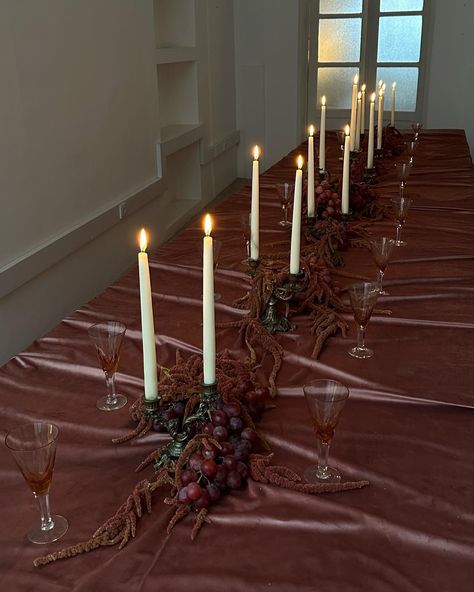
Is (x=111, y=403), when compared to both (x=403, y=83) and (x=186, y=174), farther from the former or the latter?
(x=403, y=83)

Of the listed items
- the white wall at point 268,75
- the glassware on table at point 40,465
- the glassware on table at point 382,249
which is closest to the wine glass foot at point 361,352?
the glassware on table at point 382,249

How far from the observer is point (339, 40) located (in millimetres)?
5426

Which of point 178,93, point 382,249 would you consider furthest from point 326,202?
point 178,93

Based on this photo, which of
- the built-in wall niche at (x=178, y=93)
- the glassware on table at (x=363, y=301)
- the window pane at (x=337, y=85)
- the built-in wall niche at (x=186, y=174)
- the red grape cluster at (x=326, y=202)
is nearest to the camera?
the glassware on table at (x=363, y=301)

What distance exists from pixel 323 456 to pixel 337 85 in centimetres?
513

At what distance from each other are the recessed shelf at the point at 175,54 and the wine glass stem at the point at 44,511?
3403 millimetres

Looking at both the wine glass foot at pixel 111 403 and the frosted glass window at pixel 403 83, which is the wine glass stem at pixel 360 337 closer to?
the wine glass foot at pixel 111 403

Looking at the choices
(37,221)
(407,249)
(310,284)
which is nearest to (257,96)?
(37,221)

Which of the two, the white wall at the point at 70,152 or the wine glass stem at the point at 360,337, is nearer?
the wine glass stem at the point at 360,337

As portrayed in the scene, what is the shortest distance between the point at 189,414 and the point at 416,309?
0.77m

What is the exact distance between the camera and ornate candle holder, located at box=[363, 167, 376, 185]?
272 centimetres

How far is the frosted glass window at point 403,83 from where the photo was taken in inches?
211

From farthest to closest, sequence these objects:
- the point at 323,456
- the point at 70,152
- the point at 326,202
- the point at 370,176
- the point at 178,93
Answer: the point at 178,93
the point at 70,152
the point at 370,176
the point at 326,202
the point at 323,456

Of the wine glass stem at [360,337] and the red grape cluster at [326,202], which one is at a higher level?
the red grape cluster at [326,202]
